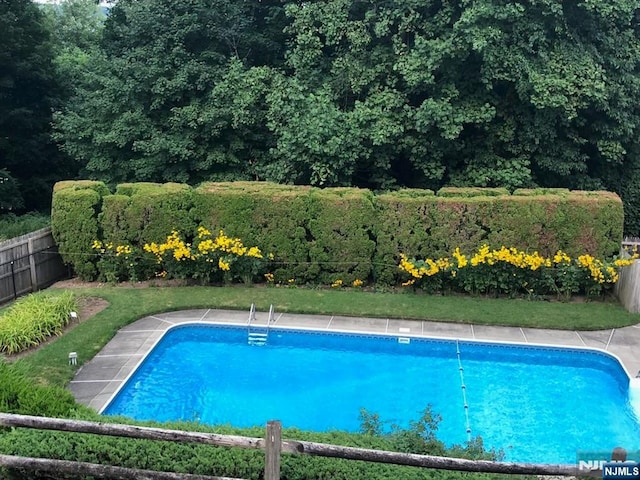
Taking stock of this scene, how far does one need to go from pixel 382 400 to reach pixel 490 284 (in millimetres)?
4826

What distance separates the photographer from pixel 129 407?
31.3 feet

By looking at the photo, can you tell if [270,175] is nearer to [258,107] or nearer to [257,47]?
[258,107]

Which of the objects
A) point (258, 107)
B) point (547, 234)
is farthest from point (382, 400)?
point (258, 107)

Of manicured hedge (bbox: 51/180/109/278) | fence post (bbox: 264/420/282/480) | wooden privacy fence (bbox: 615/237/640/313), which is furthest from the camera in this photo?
manicured hedge (bbox: 51/180/109/278)

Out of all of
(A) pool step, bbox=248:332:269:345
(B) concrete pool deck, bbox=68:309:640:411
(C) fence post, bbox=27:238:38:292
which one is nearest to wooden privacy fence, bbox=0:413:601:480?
(B) concrete pool deck, bbox=68:309:640:411

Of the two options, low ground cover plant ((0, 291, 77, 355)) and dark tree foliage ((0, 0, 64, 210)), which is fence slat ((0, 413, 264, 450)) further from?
dark tree foliage ((0, 0, 64, 210))

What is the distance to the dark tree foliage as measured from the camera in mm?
20078

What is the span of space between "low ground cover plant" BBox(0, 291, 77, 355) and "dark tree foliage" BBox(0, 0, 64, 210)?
9.71 meters

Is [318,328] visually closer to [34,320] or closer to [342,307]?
[342,307]

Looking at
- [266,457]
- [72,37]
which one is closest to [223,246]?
[266,457]

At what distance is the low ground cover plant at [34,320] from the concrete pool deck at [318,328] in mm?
1175

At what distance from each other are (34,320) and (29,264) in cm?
340

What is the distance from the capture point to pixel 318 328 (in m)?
12.2

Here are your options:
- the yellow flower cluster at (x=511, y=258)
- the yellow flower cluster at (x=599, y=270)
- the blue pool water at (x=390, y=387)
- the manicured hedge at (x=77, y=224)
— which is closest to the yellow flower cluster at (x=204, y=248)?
the manicured hedge at (x=77, y=224)
